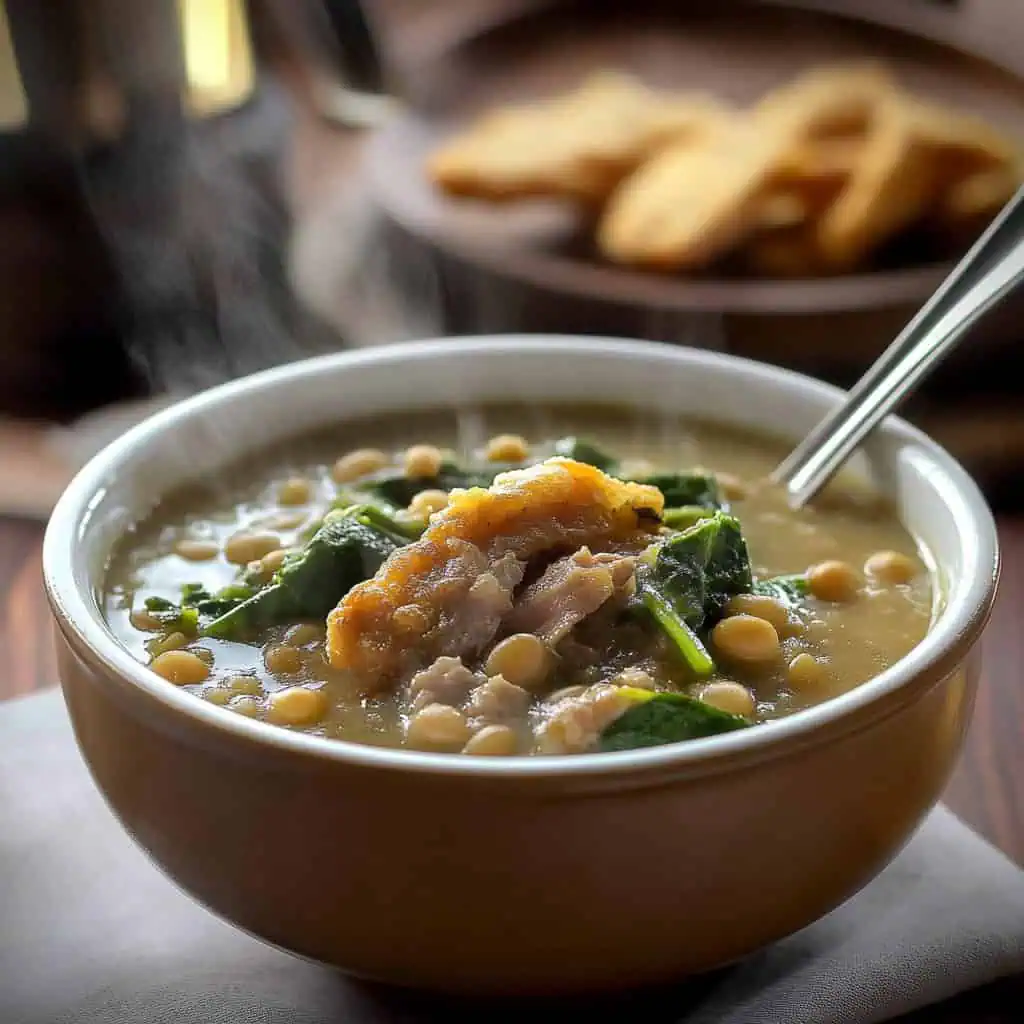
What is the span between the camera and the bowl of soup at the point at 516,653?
1382 millimetres

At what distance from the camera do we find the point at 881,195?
3.00 m

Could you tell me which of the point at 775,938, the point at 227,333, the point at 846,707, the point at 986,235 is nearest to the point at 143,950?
the point at 775,938

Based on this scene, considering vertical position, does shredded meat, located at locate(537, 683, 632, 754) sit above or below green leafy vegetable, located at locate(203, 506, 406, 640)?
above

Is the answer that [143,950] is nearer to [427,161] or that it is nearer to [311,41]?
[427,161]

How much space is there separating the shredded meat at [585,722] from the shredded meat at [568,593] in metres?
0.14

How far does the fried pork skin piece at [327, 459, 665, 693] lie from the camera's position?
1645mm

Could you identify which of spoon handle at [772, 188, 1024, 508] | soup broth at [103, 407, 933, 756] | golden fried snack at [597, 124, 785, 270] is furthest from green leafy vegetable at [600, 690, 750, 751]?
golden fried snack at [597, 124, 785, 270]

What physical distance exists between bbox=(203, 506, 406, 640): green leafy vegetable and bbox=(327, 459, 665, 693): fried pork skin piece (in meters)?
0.06

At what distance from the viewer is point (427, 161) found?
11.8 feet

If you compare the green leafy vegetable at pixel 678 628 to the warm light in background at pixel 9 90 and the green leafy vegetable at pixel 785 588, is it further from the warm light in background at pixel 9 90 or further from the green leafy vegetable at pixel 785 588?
the warm light in background at pixel 9 90

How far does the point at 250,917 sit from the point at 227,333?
1.92 m

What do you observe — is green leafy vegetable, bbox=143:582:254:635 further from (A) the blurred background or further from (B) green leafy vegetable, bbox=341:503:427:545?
(A) the blurred background

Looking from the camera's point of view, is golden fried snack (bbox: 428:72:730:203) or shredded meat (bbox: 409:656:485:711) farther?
golden fried snack (bbox: 428:72:730:203)

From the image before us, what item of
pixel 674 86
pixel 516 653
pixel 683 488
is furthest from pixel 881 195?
pixel 674 86
